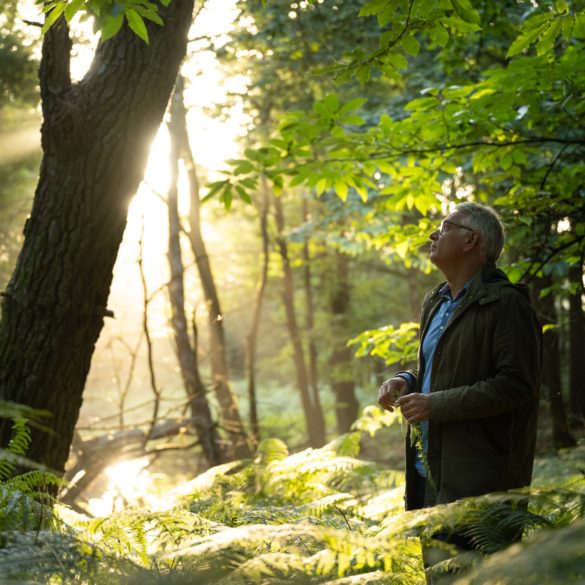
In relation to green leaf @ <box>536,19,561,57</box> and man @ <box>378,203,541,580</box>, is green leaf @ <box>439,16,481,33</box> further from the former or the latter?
man @ <box>378,203,541,580</box>

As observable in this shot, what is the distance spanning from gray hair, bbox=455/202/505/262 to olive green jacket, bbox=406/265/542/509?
0.22 metres

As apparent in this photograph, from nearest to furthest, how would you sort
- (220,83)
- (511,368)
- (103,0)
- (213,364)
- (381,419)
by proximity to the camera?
(511,368) < (103,0) < (381,419) < (213,364) < (220,83)

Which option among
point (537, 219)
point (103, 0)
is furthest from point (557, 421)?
point (103, 0)

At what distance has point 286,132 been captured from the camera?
4.51 m

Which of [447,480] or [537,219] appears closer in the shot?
[447,480]

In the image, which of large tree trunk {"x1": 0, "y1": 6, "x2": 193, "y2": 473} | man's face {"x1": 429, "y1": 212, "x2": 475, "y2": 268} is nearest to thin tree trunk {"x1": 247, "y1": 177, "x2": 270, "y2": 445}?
large tree trunk {"x1": 0, "y1": 6, "x2": 193, "y2": 473}

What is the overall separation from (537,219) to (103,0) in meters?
3.19

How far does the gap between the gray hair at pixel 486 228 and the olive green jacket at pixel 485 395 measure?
0.71 feet

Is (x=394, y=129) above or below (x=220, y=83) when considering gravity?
below

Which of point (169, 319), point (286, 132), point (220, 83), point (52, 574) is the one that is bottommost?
point (52, 574)

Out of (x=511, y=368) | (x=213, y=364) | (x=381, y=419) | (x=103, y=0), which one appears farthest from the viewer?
(x=213, y=364)

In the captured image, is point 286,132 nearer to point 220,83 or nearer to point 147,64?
point 147,64

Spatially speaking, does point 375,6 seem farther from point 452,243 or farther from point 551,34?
point 452,243

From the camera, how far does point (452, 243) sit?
3051 mm
